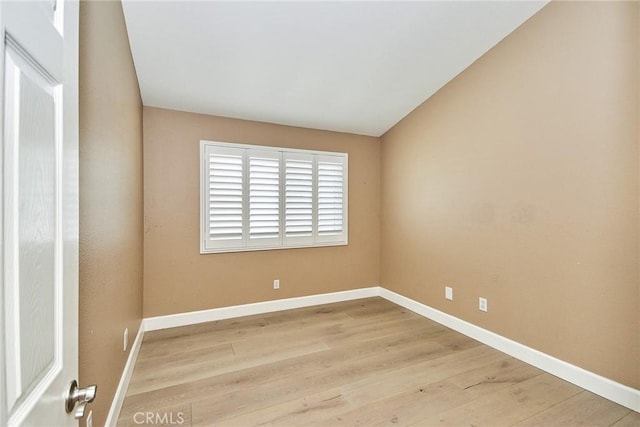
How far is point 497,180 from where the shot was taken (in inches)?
102

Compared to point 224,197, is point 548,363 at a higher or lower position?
lower

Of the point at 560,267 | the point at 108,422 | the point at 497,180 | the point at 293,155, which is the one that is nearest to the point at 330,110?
the point at 293,155

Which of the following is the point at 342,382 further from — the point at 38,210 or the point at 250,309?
the point at 38,210

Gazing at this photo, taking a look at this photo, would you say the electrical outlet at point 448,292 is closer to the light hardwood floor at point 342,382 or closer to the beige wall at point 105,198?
the light hardwood floor at point 342,382

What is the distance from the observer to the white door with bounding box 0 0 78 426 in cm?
43

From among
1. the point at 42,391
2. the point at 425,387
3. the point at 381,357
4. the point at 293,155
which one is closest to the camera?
the point at 42,391

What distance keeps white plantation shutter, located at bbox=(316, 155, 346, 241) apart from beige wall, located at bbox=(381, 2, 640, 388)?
45.4 inches

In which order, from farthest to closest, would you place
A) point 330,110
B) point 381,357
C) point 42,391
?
1. point 330,110
2. point 381,357
3. point 42,391

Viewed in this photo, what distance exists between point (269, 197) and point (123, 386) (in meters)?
2.16

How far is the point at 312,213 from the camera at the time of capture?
373cm

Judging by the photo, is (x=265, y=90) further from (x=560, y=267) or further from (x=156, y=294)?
(x=560, y=267)

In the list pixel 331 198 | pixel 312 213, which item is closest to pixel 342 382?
pixel 312 213

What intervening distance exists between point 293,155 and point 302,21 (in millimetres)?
1617

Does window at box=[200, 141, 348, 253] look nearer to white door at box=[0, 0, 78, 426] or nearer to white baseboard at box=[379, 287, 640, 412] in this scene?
white baseboard at box=[379, 287, 640, 412]
